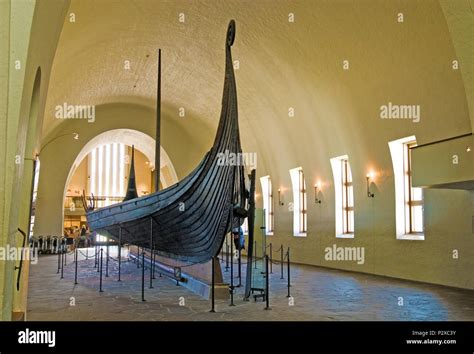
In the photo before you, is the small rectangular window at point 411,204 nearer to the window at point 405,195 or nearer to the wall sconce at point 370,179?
the window at point 405,195

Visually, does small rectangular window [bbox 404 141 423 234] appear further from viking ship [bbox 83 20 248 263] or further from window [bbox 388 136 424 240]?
viking ship [bbox 83 20 248 263]

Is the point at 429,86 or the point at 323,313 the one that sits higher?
the point at 429,86

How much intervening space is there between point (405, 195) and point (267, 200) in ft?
30.5

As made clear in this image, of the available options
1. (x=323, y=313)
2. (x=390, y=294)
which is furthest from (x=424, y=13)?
(x=323, y=313)

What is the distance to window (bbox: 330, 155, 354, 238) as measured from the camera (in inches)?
584

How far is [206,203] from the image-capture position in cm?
979

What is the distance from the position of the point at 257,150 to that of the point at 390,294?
11152mm

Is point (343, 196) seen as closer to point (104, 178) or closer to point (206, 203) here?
point (206, 203)

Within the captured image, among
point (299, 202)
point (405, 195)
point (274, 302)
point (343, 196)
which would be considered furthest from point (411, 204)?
point (299, 202)

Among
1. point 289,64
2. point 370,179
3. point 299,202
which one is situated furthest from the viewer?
point 299,202

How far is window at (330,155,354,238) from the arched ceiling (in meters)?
0.55

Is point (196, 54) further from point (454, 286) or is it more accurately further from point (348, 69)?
point (454, 286)

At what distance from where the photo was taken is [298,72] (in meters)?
14.1

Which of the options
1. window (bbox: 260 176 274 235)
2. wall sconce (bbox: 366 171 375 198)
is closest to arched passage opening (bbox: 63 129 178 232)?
window (bbox: 260 176 274 235)
